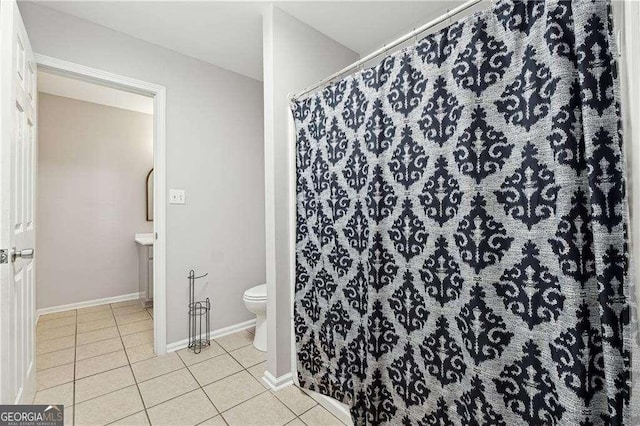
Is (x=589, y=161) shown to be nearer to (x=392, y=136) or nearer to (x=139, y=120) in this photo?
(x=392, y=136)

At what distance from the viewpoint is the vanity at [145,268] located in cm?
335

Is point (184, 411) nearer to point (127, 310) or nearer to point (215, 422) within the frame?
point (215, 422)

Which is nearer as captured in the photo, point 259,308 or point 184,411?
point 184,411

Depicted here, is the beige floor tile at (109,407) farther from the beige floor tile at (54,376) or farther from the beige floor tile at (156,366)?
the beige floor tile at (54,376)

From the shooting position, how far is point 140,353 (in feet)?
7.39

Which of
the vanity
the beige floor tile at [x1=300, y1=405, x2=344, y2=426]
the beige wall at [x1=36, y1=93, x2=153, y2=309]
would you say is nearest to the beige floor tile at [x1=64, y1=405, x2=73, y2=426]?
the beige floor tile at [x1=300, y1=405, x2=344, y2=426]

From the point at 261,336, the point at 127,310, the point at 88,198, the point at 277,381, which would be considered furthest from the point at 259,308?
the point at 88,198

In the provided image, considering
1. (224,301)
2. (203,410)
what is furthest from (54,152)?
(203,410)

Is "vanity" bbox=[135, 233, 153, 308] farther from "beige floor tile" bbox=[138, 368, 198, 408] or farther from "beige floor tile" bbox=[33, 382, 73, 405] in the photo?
"beige floor tile" bbox=[138, 368, 198, 408]

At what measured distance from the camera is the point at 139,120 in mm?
3766

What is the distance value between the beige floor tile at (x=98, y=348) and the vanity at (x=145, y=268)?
2.95 ft

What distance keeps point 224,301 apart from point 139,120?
269 centimetres

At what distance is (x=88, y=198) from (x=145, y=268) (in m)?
1.03

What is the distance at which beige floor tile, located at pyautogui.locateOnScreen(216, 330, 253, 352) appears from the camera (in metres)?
2.40
